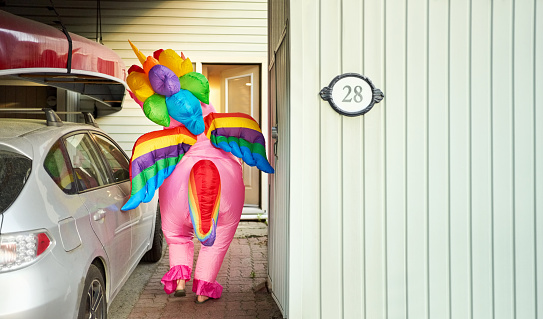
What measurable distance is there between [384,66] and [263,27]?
20.1 feet

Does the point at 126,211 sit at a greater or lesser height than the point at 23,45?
lesser

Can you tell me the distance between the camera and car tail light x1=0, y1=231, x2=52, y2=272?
2498 millimetres

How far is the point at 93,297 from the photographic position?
321 centimetres

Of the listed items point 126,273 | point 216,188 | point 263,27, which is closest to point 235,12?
point 263,27

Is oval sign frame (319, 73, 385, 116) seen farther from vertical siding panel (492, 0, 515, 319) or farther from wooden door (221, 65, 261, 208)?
wooden door (221, 65, 261, 208)

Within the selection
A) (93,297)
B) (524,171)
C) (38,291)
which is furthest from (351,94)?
(93,297)

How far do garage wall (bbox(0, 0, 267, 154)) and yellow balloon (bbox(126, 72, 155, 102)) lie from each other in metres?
4.20

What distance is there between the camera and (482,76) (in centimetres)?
288

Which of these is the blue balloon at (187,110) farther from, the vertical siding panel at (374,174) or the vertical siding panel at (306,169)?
the vertical siding panel at (374,174)

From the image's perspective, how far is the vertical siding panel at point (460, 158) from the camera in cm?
286

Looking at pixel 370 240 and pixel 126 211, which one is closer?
pixel 370 240

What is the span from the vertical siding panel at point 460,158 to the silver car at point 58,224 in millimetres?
2169

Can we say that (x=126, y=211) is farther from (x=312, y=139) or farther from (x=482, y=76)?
(x=482, y=76)

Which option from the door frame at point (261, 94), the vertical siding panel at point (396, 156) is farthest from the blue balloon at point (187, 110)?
the door frame at point (261, 94)
